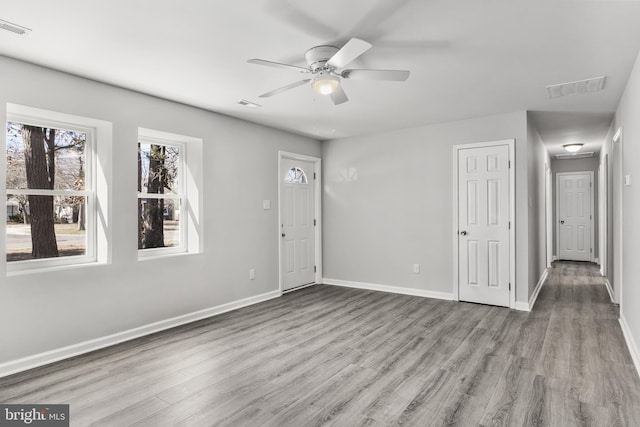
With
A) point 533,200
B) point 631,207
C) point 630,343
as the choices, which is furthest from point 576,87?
point 630,343

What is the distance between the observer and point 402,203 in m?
5.32

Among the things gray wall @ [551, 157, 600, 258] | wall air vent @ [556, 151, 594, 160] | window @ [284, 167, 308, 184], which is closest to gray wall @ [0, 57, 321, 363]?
window @ [284, 167, 308, 184]

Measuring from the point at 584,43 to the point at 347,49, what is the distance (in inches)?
69.2

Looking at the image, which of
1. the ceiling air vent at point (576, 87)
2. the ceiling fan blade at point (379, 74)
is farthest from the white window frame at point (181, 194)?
the ceiling air vent at point (576, 87)

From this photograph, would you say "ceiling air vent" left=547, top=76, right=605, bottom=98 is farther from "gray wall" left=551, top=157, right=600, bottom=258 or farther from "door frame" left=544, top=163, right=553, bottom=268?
"gray wall" left=551, top=157, right=600, bottom=258

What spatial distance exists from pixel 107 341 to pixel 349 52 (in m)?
3.21

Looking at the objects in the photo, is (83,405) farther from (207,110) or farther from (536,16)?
(536,16)

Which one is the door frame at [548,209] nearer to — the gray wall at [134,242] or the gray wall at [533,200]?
the gray wall at [533,200]

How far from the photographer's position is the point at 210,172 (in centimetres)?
429

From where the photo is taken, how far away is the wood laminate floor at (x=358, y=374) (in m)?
2.18

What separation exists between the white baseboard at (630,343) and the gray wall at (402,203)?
952 millimetres

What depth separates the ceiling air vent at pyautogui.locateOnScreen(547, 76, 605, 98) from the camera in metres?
3.30

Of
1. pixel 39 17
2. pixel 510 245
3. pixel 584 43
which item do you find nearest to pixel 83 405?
pixel 39 17

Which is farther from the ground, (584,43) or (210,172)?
(584,43)
